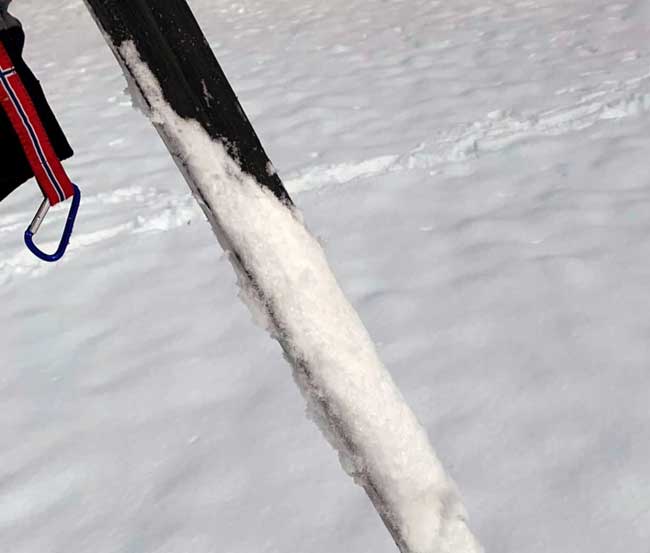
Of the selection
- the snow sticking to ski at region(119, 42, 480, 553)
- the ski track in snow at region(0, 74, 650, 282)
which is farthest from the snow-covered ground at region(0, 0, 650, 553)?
the snow sticking to ski at region(119, 42, 480, 553)

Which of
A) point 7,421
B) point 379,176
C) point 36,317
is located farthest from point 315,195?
point 7,421

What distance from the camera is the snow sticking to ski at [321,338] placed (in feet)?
2.72

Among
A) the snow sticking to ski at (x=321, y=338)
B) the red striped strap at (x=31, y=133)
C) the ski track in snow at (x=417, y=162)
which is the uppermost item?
the red striped strap at (x=31, y=133)

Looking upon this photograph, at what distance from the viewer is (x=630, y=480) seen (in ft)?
5.66

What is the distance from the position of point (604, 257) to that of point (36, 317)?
72.1 inches

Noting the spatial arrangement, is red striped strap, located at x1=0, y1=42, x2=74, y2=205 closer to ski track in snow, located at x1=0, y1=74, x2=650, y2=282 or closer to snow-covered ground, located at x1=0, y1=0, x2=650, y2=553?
snow-covered ground, located at x1=0, y1=0, x2=650, y2=553

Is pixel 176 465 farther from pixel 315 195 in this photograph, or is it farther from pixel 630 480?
pixel 315 195

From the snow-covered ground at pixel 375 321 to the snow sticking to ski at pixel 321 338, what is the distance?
77 centimetres

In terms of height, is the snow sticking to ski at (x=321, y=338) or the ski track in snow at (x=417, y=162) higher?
the snow sticking to ski at (x=321, y=338)

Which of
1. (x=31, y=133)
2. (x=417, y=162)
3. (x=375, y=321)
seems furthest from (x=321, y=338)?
(x=417, y=162)

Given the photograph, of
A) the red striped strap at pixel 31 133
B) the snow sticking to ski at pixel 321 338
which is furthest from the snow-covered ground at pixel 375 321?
the red striped strap at pixel 31 133

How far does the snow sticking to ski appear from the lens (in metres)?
0.83

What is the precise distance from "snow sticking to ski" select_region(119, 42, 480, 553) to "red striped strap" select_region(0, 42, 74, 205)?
0.58 feet

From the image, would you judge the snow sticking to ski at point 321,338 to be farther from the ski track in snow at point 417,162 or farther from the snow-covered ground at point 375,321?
the ski track in snow at point 417,162
